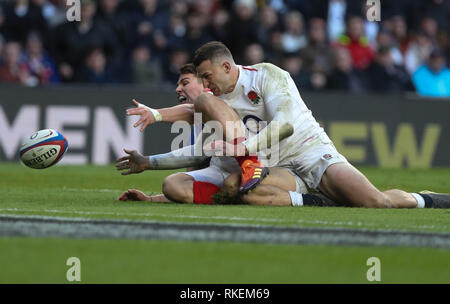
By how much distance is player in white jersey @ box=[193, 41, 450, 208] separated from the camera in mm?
7715

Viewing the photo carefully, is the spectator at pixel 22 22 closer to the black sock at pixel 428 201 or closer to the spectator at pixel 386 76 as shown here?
the spectator at pixel 386 76

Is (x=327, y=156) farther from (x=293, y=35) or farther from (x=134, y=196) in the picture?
(x=293, y=35)

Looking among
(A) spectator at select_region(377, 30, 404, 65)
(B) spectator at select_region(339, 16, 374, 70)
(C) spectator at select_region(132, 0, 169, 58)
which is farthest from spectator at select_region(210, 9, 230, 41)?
(A) spectator at select_region(377, 30, 404, 65)

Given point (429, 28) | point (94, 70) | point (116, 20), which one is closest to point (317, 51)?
point (429, 28)

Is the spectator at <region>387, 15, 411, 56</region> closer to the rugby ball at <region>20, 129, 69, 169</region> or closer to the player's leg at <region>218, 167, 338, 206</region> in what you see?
the player's leg at <region>218, 167, 338, 206</region>

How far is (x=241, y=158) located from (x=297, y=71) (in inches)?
384

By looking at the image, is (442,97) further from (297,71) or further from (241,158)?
(241,158)

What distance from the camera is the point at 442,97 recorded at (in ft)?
54.1

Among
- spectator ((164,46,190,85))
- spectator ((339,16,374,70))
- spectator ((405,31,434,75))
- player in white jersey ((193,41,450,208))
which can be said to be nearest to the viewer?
player in white jersey ((193,41,450,208))

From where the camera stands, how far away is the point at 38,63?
Result: 651 inches

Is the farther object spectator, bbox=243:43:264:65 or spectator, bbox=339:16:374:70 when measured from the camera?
spectator, bbox=339:16:374:70

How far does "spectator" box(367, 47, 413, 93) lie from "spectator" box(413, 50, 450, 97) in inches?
9.8

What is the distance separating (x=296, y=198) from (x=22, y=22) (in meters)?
10.6
